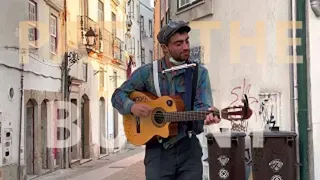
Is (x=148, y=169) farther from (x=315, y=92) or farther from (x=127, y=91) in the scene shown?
(x=315, y=92)

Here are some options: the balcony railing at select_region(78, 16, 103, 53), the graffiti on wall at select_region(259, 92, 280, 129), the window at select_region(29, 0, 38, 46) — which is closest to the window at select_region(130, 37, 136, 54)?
the balcony railing at select_region(78, 16, 103, 53)

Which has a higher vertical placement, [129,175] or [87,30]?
[87,30]

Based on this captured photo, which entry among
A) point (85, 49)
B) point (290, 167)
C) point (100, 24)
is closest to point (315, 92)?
point (290, 167)

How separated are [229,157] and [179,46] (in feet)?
12.0

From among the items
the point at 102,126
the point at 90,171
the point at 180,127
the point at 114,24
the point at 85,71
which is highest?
the point at 114,24

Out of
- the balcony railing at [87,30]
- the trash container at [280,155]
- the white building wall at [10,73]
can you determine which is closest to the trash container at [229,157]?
the trash container at [280,155]

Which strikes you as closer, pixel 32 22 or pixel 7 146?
pixel 7 146

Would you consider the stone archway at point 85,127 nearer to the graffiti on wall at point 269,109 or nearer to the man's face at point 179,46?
the graffiti on wall at point 269,109

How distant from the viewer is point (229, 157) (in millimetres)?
7180

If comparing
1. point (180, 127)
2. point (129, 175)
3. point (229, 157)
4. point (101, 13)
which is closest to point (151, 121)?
point (180, 127)

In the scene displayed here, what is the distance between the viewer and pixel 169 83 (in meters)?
3.89

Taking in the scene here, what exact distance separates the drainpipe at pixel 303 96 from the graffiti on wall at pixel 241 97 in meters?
0.77

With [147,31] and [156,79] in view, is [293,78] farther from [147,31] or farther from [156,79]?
[147,31]

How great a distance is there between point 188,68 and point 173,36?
0.80 feet
